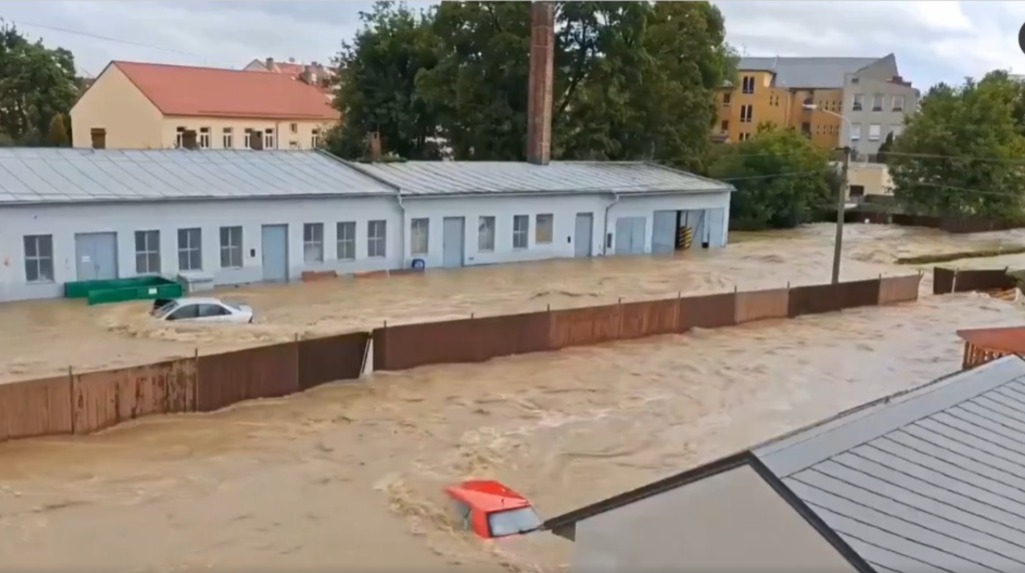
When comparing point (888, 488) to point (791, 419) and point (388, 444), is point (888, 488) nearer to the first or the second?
point (388, 444)

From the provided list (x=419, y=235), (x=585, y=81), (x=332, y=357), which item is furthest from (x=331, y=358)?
→ (x=585, y=81)

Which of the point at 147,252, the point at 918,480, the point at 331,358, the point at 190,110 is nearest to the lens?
the point at 918,480

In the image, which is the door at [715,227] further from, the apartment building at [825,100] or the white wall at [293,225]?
the apartment building at [825,100]

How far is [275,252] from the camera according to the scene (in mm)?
27875

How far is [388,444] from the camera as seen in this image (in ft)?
49.4

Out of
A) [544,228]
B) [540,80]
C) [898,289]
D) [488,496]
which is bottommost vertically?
[488,496]

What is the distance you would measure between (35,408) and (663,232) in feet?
92.3

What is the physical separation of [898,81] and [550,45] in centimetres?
5274

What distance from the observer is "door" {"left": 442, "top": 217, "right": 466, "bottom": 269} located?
1251 inches

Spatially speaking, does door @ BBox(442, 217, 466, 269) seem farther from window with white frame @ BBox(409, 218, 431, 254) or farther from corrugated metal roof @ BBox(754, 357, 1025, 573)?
corrugated metal roof @ BBox(754, 357, 1025, 573)

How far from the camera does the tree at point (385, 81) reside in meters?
47.0

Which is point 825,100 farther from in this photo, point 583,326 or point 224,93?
point 583,326

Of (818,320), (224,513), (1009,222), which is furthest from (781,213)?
(224,513)

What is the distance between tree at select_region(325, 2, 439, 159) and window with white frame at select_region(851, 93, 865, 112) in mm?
42635
